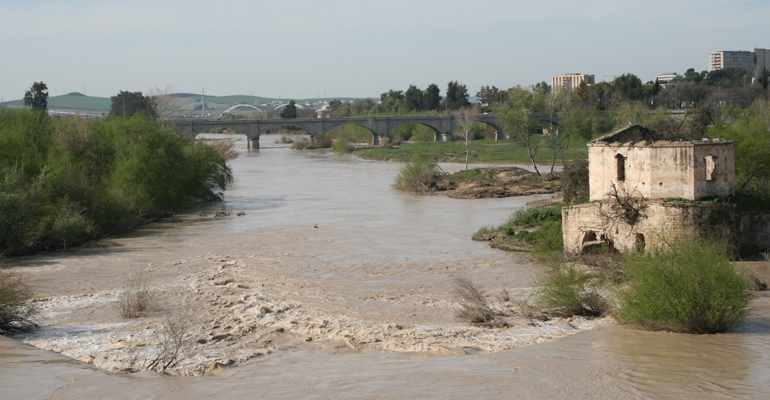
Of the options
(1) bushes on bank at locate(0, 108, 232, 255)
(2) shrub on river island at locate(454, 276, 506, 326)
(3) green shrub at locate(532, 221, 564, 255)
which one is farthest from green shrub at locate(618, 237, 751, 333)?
(1) bushes on bank at locate(0, 108, 232, 255)

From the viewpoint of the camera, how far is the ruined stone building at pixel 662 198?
17078 mm

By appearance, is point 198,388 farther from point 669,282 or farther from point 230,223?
point 230,223

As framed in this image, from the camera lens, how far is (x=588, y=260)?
1827cm

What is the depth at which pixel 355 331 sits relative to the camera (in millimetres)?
12992

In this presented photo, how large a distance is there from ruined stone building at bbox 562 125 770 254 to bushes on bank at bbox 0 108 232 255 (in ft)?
57.7

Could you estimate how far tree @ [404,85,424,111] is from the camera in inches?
5482

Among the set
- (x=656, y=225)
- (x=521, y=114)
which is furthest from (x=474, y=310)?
(x=521, y=114)

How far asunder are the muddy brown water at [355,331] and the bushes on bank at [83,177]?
1166 mm

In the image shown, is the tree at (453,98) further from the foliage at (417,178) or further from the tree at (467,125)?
the foliage at (417,178)

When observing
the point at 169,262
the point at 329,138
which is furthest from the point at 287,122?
the point at 169,262

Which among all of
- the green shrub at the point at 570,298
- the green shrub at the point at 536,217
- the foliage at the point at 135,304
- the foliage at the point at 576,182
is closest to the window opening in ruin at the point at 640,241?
the green shrub at the point at 570,298

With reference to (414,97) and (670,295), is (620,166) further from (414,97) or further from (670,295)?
(414,97)

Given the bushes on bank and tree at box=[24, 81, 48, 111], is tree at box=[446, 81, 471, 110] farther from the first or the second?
the bushes on bank

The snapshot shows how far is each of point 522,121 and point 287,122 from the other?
46.7 m
